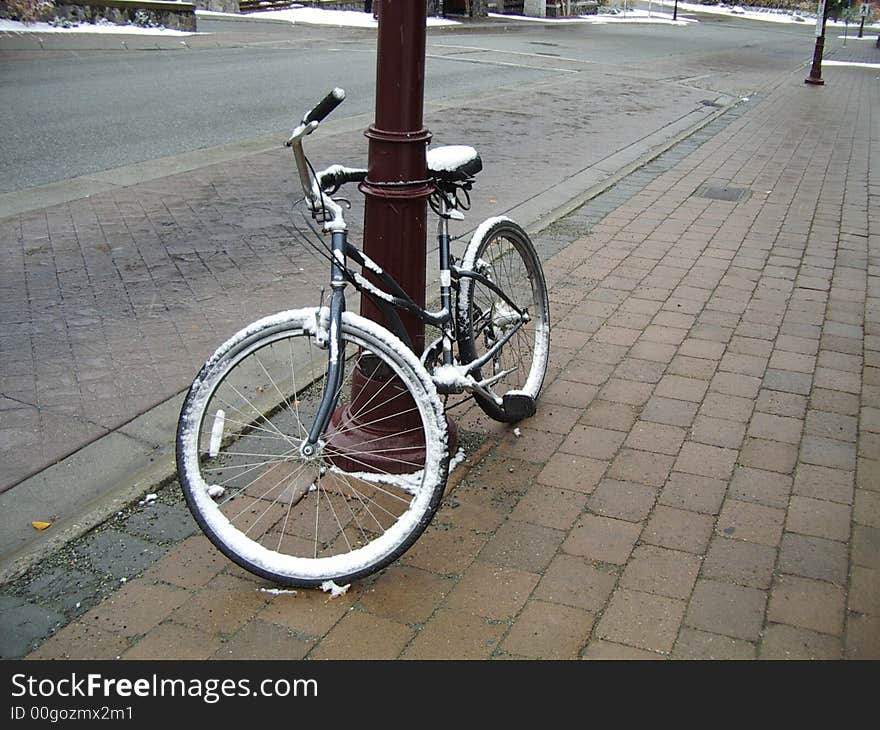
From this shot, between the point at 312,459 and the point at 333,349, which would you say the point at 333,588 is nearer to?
the point at 312,459

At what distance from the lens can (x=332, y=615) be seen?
114 inches

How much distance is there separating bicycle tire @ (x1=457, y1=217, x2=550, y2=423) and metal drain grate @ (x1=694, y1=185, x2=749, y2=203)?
4465mm

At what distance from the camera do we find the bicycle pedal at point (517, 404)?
3.98 m

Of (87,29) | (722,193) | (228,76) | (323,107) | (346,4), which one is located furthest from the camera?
(346,4)

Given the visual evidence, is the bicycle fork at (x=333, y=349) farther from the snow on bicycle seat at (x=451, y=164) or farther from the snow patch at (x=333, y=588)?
the snow on bicycle seat at (x=451, y=164)

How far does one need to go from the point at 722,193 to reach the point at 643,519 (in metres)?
5.88

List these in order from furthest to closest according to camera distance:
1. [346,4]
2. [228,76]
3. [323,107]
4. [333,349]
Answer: [346,4], [228,76], [333,349], [323,107]

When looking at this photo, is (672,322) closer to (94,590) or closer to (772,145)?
(94,590)

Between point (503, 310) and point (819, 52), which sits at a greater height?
point (819, 52)

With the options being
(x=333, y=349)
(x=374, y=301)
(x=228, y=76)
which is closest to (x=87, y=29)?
(x=228, y=76)

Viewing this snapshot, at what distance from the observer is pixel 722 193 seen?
863cm

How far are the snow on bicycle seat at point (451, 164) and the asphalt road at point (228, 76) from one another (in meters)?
5.48
